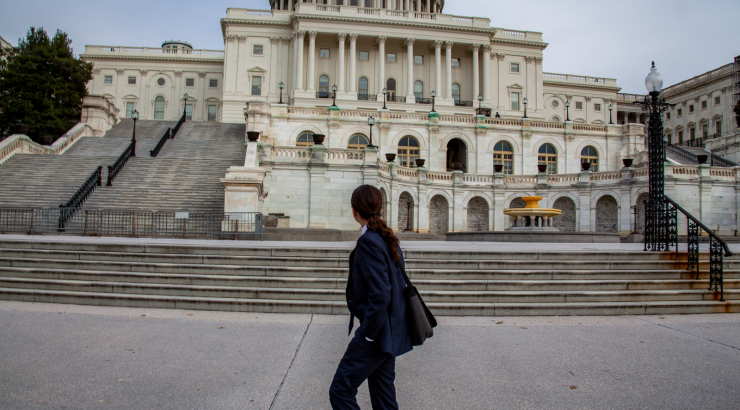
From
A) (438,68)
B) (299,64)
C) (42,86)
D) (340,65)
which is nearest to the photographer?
(42,86)

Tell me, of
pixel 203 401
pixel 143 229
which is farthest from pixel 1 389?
pixel 143 229

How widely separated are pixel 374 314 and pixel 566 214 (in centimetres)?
3675

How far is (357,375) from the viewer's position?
380cm

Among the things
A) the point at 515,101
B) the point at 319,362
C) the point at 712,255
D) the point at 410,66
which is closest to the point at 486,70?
the point at 515,101

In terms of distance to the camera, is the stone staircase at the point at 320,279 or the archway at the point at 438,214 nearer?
the stone staircase at the point at 320,279

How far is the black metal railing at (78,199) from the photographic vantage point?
19.8 metres

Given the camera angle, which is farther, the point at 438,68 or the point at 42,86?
the point at 438,68

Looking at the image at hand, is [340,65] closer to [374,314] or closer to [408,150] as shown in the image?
[408,150]

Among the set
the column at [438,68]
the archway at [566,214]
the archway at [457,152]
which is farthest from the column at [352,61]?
the archway at [566,214]

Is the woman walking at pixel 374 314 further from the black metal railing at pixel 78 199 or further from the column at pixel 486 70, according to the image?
the column at pixel 486 70

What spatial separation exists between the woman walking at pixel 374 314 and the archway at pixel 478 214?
112 feet

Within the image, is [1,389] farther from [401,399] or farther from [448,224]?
[448,224]

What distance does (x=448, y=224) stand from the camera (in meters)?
36.2

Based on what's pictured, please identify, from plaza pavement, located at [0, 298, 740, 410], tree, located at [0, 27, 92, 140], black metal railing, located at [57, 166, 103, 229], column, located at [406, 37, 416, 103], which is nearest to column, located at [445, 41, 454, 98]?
column, located at [406, 37, 416, 103]
